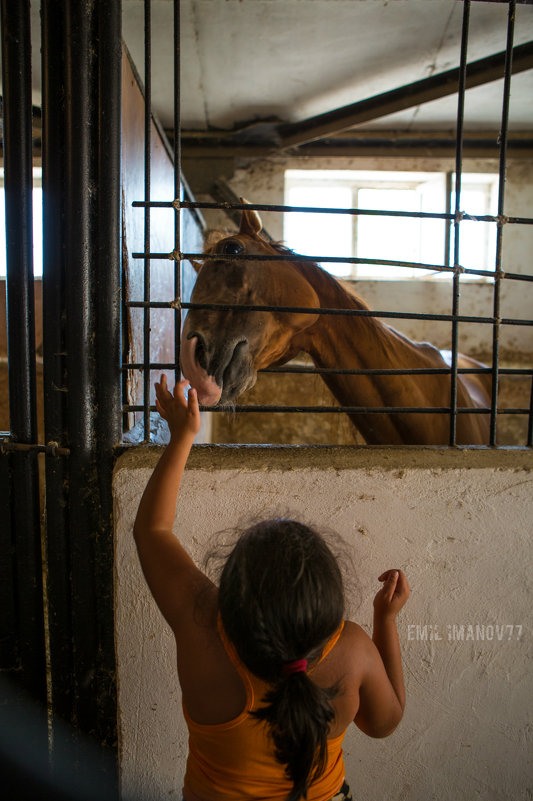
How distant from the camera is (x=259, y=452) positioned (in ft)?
3.79

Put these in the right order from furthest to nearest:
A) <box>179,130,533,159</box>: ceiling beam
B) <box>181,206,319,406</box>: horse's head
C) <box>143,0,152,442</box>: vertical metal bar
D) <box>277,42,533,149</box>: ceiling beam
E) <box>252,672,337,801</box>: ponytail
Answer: <box>179,130,533,159</box>: ceiling beam
<box>277,42,533,149</box>: ceiling beam
<box>181,206,319,406</box>: horse's head
<box>143,0,152,442</box>: vertical metal bar
<box>252,672,337,801</box>: ponytail

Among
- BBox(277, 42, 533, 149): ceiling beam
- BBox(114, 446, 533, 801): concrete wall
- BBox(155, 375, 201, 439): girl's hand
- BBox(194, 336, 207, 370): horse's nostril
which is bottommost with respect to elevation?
BBox(114, 446, 533, 801): concrete wall

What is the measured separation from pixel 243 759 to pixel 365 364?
1301mm

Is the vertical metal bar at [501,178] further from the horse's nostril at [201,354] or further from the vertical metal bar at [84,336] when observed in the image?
the vertical metal bar at [84,336]

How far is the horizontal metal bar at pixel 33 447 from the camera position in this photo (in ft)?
3.64

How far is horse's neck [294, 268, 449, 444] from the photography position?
5.61ft

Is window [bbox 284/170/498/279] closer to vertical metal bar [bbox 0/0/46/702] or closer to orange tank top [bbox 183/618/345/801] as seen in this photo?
vertical metal bar [bbox 0/0/46/702]

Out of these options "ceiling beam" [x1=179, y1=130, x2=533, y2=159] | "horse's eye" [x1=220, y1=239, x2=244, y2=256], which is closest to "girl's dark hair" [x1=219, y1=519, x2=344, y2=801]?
"horse's eye" [x1=220, y1=239, x2=244, y2=256]

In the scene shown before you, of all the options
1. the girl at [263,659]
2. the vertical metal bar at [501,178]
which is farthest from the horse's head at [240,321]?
the vertical metal bar at [501,178]

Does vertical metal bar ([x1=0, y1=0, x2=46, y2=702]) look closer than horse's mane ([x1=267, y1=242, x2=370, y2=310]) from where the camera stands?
Yes

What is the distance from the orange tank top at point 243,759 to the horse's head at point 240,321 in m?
0.72

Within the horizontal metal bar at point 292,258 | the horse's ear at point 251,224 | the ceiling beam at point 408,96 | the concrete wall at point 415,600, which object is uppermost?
the ceiling beam at point 408,96

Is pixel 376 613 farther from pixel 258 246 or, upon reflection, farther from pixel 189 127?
pixel 189 127

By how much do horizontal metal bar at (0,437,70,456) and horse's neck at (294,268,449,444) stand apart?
2.99 ft
